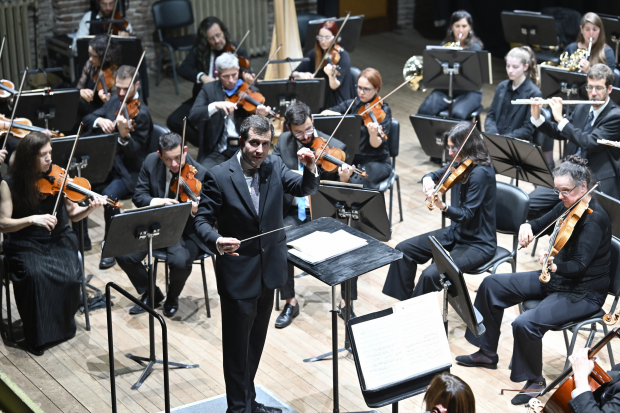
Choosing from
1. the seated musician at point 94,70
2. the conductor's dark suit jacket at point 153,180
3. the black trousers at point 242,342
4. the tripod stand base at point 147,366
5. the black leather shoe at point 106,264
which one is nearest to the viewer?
the black trousers at point 242,342

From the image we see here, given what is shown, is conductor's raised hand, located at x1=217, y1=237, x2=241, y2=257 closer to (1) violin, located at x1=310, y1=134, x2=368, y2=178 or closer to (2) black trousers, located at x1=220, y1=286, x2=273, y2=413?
(2) black trousers, located at x1=220, y1=286, x2=273, y2=413

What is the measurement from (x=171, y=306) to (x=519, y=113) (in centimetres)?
287

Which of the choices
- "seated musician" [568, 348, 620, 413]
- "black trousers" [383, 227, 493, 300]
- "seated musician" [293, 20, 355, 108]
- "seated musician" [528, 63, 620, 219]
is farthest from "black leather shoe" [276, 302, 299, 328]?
"seated musician" [293, 20, 355, 108]

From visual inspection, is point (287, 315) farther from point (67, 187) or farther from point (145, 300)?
point (67, 187)

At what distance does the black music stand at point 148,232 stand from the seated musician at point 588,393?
1934 millimetres

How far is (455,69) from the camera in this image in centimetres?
630

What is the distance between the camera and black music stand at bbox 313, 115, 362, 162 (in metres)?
5.05

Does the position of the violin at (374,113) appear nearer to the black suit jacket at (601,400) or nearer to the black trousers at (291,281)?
the black trousers at (291,281)

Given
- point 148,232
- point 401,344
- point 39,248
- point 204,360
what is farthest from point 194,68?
point 401,344

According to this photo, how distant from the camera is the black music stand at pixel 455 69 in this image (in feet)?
20.3

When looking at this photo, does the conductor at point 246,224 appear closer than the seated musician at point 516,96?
Yes

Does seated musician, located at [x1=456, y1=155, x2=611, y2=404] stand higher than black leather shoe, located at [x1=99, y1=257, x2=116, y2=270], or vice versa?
seated musician, located at [x1=456, y1=155, x2=611, y2=404]

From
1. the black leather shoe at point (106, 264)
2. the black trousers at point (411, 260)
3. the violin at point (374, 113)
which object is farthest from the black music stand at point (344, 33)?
the black trousers at point (411, 260)

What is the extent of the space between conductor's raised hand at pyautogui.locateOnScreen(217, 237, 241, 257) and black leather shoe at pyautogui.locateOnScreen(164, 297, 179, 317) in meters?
1.68
